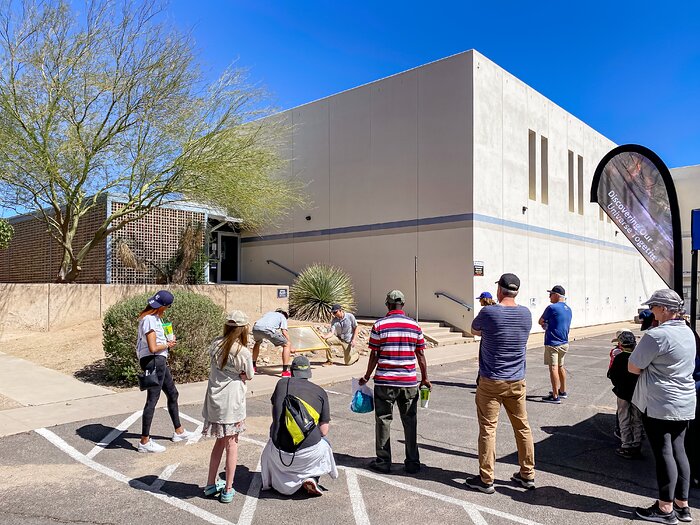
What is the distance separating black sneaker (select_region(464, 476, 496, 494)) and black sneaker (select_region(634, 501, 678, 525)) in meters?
1.13

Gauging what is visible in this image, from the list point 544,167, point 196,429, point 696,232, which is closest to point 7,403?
point 196,429

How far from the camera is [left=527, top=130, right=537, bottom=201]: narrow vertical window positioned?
21.8 m

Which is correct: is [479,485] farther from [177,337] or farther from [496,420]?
[177,337]

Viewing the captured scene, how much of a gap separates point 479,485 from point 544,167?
67.5 ft

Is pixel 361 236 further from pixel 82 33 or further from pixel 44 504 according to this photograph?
pixel 44 504

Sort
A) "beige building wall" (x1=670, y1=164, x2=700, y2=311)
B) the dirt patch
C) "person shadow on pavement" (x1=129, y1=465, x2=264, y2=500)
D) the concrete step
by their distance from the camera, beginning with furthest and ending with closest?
1. "beige building wall" (x1=670, y1=164, x2=700, y2=311)
2. the concrete step
3. the dirt patch
4. "person shadow on pavement" (x1=129, y1=465, x2=264, y2=500)

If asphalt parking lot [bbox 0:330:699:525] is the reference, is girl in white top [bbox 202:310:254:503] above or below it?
above

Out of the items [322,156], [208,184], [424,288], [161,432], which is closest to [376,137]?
[322,156]

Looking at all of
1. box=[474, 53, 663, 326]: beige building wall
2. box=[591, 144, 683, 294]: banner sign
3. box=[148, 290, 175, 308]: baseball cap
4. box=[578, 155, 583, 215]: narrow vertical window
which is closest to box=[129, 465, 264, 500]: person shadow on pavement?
box=[148, 290, 175, 308]: baseball cap

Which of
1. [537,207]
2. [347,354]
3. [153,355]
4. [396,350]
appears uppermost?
[537,207]

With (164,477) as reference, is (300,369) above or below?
above

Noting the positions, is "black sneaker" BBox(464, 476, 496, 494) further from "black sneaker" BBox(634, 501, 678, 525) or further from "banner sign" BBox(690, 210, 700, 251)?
"banner sign" BBox(690, 210, 700, 251)

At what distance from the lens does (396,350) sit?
5.02 meters

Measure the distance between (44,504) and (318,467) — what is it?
7.43ft
